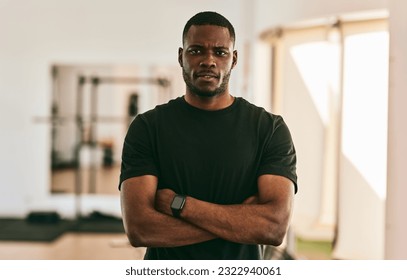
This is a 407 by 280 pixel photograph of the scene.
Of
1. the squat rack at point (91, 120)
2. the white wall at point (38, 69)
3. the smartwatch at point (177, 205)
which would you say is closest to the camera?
the smartwatch at point (177, 205)

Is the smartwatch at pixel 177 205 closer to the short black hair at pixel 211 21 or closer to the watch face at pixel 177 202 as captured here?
the watch face at pixel 177 202

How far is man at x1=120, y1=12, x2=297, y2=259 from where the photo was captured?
4.54ft

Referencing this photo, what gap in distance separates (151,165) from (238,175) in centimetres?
23

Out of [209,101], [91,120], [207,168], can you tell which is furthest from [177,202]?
[91,120]

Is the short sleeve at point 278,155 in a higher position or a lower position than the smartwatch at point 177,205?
higher

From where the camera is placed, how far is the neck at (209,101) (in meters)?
1.45

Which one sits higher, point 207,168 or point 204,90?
point 204,90

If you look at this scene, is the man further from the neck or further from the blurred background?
the blurred background

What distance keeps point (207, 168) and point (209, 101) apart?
184 millimetres

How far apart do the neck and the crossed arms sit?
0.23 m

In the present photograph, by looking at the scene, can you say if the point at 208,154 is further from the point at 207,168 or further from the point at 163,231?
the point at 163,231

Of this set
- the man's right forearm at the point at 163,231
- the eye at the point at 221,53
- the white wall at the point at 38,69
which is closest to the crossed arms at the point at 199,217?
the man's right forearm at the point at 163,231

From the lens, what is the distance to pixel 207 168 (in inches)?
56.0

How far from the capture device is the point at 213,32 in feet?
4.64
